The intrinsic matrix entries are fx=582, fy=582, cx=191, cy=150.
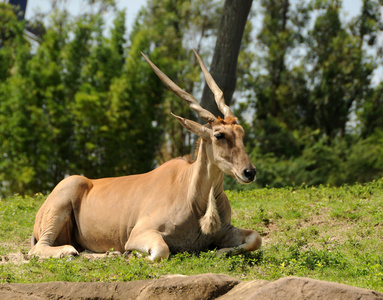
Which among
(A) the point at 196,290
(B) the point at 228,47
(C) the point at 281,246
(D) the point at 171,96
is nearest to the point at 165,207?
(C) the point at 281,246

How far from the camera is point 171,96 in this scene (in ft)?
66.9

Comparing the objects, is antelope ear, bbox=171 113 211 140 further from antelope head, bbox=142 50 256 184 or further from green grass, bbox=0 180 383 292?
green grass, bbox=0 180 383 292

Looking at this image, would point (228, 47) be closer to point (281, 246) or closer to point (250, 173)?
point (281, 246)

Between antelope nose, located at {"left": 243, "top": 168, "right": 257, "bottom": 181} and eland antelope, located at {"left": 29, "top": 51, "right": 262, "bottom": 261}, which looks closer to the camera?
antelope nose, located at {"left": 243, "top": 168, "right": 257, "bottom": 181}

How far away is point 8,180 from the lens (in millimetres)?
17422

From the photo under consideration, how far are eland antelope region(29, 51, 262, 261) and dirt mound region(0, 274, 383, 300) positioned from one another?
142cm

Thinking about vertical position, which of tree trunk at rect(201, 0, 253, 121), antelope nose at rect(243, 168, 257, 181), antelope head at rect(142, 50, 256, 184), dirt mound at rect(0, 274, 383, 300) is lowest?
dirt mound at rect(0, 274, 383, 300)

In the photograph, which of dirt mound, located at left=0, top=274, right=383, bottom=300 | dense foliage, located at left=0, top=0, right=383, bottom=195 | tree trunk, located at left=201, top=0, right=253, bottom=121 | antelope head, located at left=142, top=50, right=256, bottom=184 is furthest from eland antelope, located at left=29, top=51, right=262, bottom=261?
dense foliage, located at left=0, top=0, right=383, bottom=195

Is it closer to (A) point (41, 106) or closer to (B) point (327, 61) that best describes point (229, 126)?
(A) point (41, 106)

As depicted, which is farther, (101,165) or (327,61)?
(327,61)

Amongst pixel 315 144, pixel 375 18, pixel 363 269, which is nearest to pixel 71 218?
pixel 363 269

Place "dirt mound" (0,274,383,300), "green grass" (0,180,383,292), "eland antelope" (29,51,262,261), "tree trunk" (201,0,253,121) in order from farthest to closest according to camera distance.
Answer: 1. "tree trunk" (201,0,253,121)
2. "eland antelope" (29,51,262,261)
3. "green grass" (0,180,383,292)
4. "dirt mound" (0,274,383,300)

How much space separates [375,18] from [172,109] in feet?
28.3

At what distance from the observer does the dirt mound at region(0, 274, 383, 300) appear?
11.5 ft
